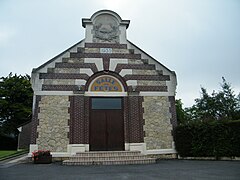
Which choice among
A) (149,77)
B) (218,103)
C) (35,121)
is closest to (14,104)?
(35,121)

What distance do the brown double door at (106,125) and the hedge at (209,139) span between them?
3.08 m

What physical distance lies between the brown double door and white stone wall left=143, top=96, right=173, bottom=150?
1377 millimetres

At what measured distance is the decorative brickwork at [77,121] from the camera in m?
Answer: 10.1

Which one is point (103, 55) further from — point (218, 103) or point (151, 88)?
point (218, 103)

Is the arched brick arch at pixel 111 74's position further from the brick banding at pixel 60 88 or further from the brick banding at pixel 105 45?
the brick banding at pixel 105 45

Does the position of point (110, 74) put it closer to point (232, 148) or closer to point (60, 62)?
point (60, 62)

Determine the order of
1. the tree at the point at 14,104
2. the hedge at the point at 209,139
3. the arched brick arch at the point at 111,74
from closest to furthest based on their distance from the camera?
the hedge at the point at 209,139, the arched brick arch at the point at 111,74, the tree at the point at 14,104

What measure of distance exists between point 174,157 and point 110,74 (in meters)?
5.56

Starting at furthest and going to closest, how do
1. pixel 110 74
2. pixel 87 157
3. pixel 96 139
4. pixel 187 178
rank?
1. pixel 110 74
2. pixel 96 139
3. pixel 87 157
4. pixel 187 178

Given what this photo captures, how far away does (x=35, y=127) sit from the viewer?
33.0ft

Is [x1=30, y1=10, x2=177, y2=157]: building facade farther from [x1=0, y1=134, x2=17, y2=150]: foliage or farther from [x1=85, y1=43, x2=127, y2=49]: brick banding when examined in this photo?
[x1=0, y1=134, x2=17, y2=150]: foliage

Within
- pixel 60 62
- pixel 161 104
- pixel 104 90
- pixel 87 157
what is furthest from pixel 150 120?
pixel 60 62

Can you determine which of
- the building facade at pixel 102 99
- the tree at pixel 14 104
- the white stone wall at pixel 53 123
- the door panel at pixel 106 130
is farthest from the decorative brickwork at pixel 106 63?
the tree at pixel 14 104

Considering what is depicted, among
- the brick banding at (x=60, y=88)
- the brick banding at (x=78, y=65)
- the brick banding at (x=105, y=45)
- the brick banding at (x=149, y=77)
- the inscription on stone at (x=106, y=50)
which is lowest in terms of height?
the brick banding at (x=60, y=88)
